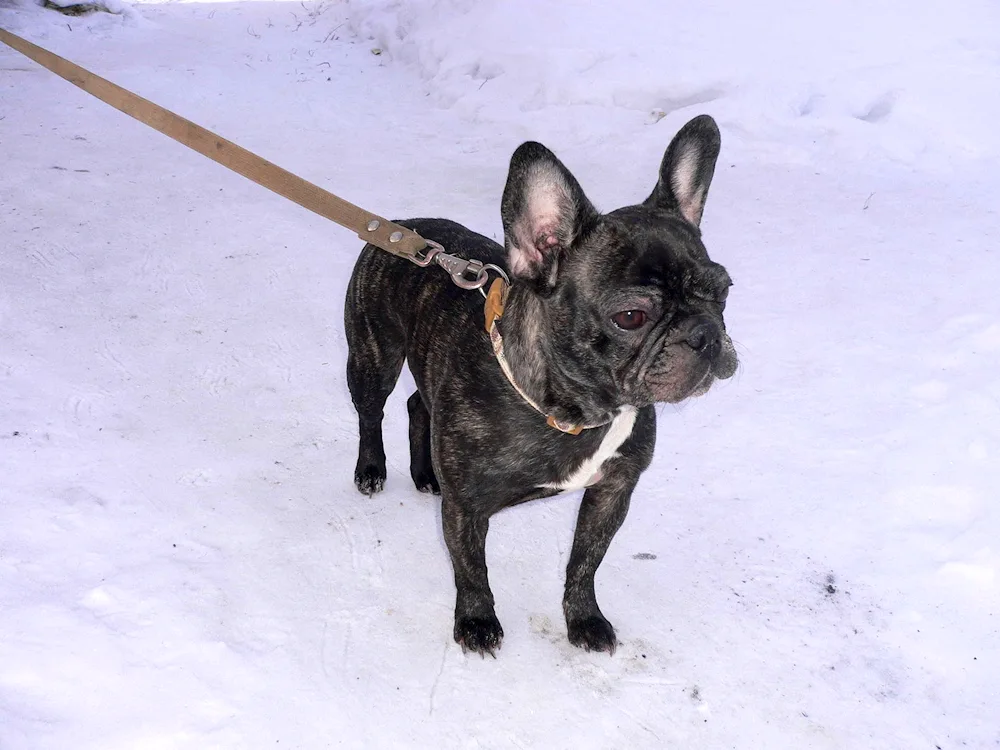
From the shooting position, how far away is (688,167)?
2.99 m

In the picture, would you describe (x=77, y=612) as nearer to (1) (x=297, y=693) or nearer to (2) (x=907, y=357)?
(1) (x=297, y=693)

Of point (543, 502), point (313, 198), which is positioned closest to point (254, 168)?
point (313, 198)

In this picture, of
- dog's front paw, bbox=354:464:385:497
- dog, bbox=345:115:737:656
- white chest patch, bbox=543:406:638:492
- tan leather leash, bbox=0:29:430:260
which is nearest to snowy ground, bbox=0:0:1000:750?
dog's front paw, bbox=354:464:385:497

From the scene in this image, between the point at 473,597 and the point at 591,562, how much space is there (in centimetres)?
44

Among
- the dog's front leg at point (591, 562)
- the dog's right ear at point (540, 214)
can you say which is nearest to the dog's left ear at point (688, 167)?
the dog's right ear at point (540, 214)

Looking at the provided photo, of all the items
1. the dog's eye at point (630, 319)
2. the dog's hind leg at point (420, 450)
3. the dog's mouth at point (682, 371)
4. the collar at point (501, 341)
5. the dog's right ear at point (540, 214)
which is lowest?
the dog's hind leg at point (420, 450)

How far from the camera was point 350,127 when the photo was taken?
336 inches

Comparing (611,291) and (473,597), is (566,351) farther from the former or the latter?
(473,597)

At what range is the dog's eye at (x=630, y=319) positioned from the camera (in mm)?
2627

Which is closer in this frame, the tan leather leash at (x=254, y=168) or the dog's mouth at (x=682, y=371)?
the dog's mouth at (x=682, y=371)

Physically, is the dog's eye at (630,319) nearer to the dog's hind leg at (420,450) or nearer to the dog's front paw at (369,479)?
the dog's hind leg at (420,450)

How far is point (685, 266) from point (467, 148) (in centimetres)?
564

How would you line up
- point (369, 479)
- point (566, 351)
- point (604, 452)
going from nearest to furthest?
point (566, 351)
point (604, 452)
point (369, 479)

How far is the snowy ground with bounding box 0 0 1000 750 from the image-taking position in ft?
10.1
